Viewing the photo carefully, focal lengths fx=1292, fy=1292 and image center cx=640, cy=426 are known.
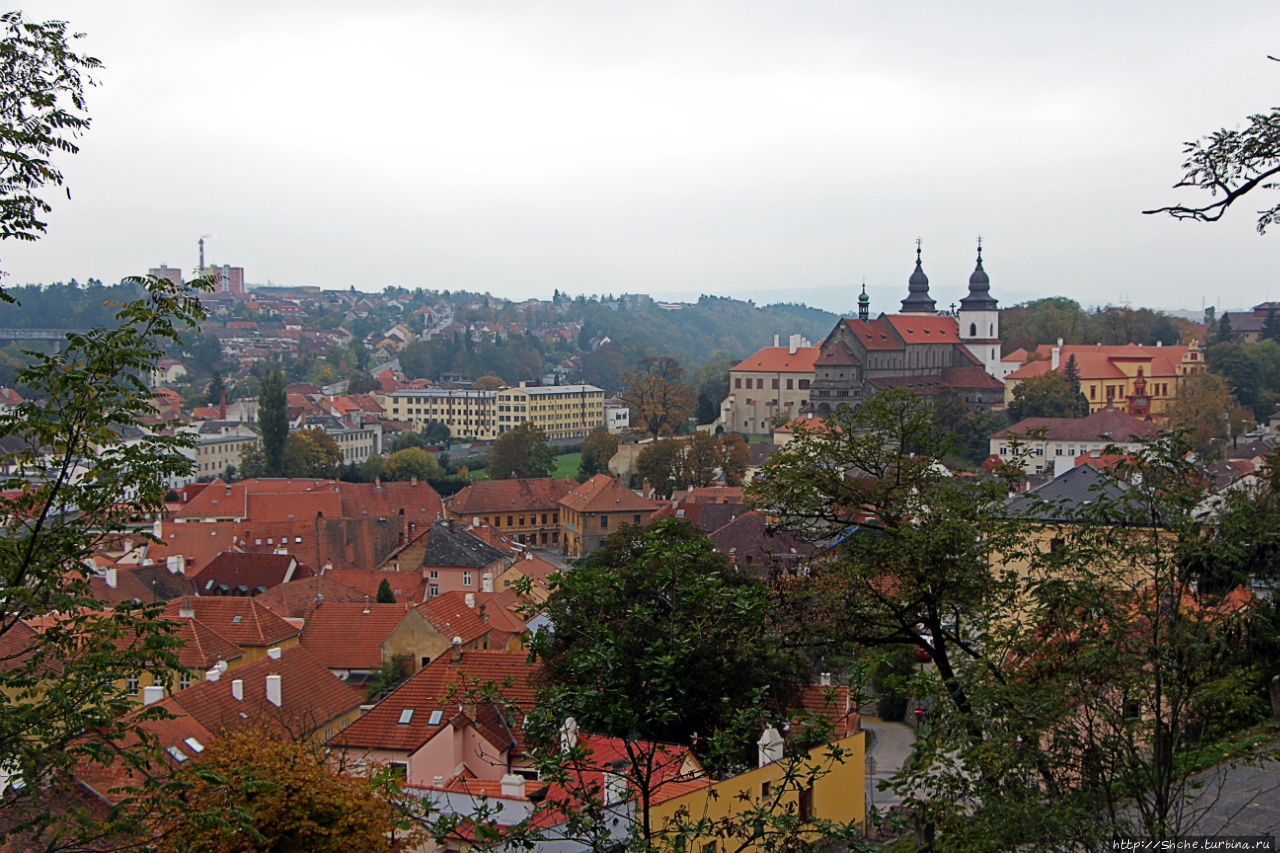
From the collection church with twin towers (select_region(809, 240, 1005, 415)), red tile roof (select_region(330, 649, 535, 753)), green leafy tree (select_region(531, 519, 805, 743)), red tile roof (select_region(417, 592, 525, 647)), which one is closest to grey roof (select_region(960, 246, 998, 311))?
church with twin towers (select_region(809, 240, 1005, 415))

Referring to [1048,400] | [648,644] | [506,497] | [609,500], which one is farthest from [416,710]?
[1048,400]

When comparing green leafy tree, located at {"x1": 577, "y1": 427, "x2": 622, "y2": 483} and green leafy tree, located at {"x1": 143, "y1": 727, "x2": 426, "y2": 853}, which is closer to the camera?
green leafy tree, located at {"x1": 143, "y1": 727, "x2": 426, "y2": 853}

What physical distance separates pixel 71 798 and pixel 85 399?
24.9 ft

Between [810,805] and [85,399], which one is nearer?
[85,399]

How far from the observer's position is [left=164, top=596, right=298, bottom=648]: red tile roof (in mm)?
26375

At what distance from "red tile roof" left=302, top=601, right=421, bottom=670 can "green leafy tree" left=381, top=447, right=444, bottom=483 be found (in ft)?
134

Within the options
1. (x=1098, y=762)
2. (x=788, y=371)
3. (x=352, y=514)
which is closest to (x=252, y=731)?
(x=1098, y=762)

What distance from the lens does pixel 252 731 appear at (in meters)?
12.5

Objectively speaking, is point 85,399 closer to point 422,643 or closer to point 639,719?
point 639,719

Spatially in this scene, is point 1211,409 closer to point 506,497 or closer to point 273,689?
point 506,497

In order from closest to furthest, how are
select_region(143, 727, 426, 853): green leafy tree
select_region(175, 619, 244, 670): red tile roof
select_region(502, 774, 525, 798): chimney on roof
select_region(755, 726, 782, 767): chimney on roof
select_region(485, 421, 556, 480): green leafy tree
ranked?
select_region(143, 727, 426, 853): green leafy tree < select_region(502, 774, 525, 798): chimney on roof < select_region(755, 726, 782, 767): chimney on roof < select_region(175, 619, 244, 670): red tile roof < select_region(485, 421, 556, 480): green leafy tree

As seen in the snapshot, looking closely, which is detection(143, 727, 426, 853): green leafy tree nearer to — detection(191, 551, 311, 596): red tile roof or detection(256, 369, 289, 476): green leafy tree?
detection(191, 551, 311, 596): red tile roof

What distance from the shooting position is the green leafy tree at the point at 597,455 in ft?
238

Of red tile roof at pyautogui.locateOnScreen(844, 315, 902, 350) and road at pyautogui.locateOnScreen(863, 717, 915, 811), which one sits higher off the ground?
red tile roof at pyautogui.locateOnScreen(844, 315, 902, 350)
